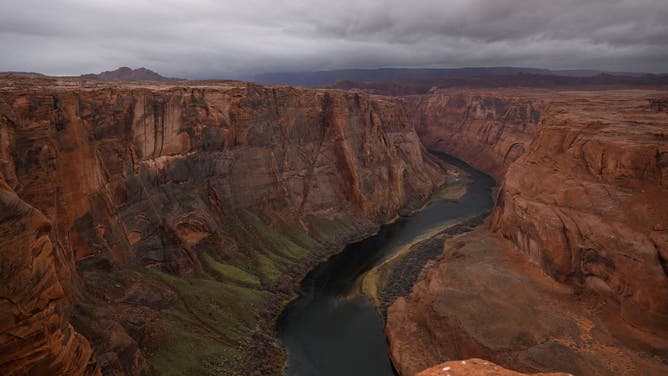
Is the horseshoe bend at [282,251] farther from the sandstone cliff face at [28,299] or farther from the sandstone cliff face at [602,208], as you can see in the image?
the sandstone cliff face at [602,208]

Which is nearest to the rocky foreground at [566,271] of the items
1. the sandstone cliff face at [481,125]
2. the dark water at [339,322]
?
the dark water at [339,322]

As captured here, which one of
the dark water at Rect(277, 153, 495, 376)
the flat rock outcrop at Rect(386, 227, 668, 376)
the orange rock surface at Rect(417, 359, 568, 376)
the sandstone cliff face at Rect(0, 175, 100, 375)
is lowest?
the dark water at Rect(277, 153, 495, 376)

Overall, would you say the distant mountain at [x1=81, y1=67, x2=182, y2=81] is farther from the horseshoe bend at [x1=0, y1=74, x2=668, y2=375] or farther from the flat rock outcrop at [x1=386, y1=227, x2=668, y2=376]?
the flat rock outcrop at [x1=386, y1=227, x2=668, y2=376]

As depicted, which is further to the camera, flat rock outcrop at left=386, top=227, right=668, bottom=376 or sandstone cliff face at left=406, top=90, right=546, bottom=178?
sandstone cliff face at left=406, top=90, right=546, bottom=178

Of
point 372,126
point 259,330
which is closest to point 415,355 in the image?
point 259,330

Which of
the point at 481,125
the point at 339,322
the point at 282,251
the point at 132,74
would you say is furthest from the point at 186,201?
the point at 132,74

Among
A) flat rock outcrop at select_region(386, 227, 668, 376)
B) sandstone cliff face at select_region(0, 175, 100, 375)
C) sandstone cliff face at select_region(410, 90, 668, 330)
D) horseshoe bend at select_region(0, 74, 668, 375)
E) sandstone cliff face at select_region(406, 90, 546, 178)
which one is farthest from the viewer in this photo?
sandstone cliff face at select_region(406, 90, 546, 178)

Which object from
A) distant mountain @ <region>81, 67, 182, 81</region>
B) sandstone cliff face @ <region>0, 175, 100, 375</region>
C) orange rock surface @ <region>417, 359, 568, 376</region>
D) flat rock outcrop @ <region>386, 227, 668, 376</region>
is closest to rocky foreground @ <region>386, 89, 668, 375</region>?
flat rock outcrop @ <region>386, 227, 668, 376</region>
